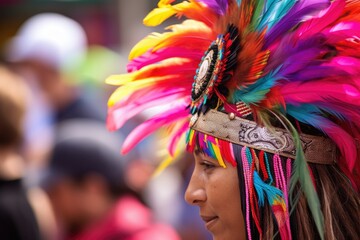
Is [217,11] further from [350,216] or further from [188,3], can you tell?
[350,216]

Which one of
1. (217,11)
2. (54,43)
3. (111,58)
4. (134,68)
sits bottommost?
(111,58)

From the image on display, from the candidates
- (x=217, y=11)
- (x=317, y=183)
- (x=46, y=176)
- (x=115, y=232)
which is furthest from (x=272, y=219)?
(x=46, y=176)

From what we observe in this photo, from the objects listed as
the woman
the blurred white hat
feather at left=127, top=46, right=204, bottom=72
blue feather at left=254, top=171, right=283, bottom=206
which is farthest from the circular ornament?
the blurred white hat

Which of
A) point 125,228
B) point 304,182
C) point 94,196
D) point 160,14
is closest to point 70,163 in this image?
point 94,196

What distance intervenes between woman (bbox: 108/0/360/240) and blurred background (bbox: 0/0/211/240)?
174 cm

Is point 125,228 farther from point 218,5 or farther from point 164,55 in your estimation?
point 218,5

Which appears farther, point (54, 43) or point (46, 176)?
point (54, 43)

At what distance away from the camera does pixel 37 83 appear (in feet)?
21.5

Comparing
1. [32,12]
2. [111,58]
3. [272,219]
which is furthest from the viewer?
[32,12]

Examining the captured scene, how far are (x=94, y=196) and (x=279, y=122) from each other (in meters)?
2.04

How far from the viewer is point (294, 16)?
8.16 feet

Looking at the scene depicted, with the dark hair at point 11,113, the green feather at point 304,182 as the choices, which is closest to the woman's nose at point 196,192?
the green feather at point 304,182

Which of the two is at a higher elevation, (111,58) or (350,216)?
(350,216)

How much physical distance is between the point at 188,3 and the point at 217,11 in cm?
12
